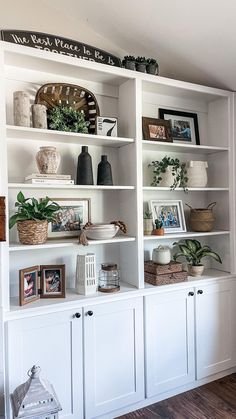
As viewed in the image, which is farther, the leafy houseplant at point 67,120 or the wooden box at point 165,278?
the wooden box at point 165,278

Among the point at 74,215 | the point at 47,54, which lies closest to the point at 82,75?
the point at 47,54

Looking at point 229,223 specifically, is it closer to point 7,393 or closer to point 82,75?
point 82,75

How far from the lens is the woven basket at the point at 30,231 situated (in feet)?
6.15

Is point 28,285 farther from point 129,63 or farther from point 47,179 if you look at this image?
point 129,63

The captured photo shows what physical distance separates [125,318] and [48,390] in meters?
0.66

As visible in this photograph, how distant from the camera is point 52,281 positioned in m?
2.04

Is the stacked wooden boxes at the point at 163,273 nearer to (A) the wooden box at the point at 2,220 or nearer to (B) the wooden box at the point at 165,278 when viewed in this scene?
(B) the wooden box at the point at 165,278

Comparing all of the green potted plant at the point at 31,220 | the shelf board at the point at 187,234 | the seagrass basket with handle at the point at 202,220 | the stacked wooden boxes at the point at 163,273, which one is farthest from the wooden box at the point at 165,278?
the green potted plant at the point at 31,220

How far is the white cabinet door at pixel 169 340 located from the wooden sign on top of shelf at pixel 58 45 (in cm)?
172

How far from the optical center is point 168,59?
100 inches

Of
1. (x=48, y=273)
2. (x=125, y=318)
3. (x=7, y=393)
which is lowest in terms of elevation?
(x=7, y=393)

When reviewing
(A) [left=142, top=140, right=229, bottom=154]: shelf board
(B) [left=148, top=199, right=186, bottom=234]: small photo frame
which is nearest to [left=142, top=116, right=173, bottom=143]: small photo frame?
(A) [left=142, top=140, right=229, bottom=154]: shelf board

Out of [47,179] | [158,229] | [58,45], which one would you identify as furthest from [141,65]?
[158,229]

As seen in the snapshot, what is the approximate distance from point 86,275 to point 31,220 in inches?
20.1
